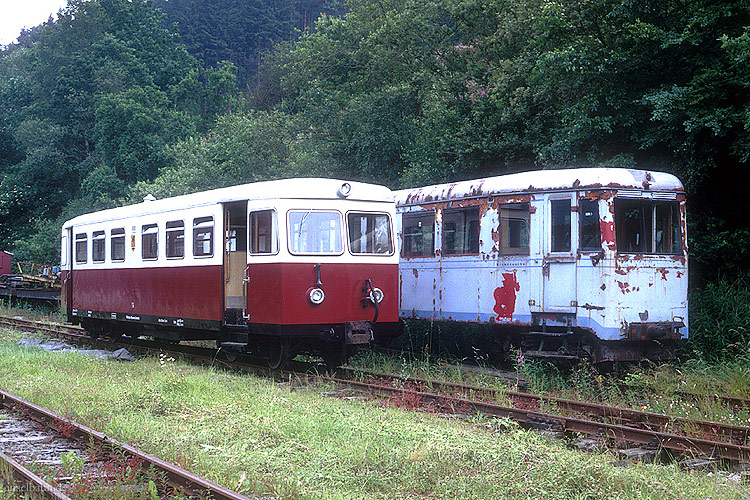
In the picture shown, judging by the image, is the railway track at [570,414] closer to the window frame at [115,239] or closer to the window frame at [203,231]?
the window frame at [203,231]

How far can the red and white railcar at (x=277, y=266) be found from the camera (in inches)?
465

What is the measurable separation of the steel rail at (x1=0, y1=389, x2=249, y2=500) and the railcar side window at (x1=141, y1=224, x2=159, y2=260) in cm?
524

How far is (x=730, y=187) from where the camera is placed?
14.2 meters

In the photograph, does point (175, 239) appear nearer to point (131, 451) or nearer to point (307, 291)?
point (307, 291)

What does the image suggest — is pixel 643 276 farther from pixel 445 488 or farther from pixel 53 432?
pixel 53 432

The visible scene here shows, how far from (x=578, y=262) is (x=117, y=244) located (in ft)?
34.2

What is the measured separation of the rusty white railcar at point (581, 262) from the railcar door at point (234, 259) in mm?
4040

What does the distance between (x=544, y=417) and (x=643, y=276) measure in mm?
3713

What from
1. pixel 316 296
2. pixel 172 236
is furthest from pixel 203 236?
pixel 316 296

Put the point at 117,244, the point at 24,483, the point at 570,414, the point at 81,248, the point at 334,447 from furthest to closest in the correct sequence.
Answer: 1. the point at 81,248
2. the point at 117,244
3. the point at 570,414
4. the point at 334,447
5. the point at 24,483

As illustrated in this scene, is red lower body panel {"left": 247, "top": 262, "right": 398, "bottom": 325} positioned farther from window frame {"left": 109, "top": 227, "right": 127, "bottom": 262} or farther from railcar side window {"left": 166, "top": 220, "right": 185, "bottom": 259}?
window frame {"left": 109, "top": 227, "right": 127, "bottom": 262}

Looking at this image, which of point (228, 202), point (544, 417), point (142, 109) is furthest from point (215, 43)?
point (544, 417)

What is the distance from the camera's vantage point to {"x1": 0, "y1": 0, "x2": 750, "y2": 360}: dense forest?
12.9 m

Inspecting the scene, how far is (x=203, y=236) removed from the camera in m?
13.4
